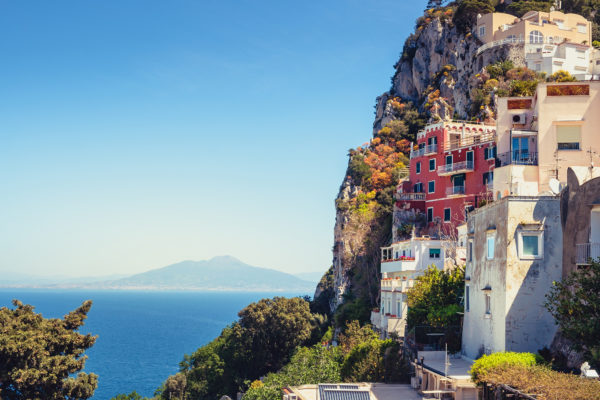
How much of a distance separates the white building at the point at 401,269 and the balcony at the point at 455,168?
29.2ft

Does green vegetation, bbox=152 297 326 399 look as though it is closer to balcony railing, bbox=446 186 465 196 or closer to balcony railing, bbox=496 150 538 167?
balcony railing, bbox=446 186 465 196

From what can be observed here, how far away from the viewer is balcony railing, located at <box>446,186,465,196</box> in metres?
52.7

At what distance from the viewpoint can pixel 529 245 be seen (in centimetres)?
2380

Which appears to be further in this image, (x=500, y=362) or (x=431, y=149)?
(x=431, y=149)

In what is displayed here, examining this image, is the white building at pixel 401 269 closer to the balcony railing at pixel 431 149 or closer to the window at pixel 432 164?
the window at pixel 432 164

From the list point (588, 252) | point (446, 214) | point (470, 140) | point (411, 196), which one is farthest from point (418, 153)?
point (588, 252)

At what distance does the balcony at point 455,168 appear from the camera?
51.8m

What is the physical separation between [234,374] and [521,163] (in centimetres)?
3657

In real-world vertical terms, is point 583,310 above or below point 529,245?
below

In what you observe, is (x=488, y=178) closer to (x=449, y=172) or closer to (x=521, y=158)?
(x=449, y=172)

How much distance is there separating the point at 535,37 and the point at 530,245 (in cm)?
5401

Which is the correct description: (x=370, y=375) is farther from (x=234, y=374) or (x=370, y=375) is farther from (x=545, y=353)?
(x=234, y=374)

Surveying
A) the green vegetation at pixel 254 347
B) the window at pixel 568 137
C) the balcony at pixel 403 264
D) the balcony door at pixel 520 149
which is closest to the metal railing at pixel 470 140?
the balcony door at pixel 520 149

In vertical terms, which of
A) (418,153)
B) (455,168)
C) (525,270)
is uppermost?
(418,153)
